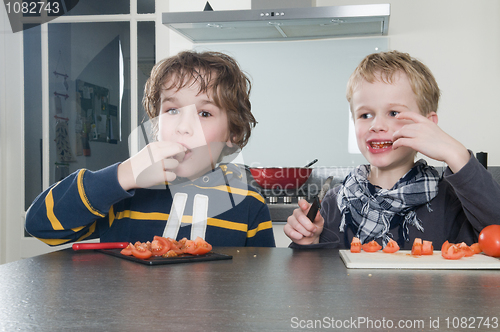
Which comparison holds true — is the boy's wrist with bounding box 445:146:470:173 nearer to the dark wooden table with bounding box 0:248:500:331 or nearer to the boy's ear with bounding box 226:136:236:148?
the dark wooden table with bounding box 0:248:500:331

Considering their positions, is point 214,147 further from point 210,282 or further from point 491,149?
point 491,149

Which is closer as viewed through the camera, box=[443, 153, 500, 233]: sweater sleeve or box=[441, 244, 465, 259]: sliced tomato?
box=[441, 244, 465, 259]: sliced tomato

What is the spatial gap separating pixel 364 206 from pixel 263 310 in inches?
28.0

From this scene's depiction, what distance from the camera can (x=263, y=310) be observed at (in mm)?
423

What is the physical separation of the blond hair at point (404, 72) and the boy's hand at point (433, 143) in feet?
0.77

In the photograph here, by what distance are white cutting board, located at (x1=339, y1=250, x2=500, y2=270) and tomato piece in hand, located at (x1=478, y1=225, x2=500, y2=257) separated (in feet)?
0.05

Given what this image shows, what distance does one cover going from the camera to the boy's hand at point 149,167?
0.89 m

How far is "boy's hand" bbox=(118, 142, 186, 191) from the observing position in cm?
89

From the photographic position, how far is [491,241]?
0.72 metres

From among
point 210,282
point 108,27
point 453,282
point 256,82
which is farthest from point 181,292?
point 108,27

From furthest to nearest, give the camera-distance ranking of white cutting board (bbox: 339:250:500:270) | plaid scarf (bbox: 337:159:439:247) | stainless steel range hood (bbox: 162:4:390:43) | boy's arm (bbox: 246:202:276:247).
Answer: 1. stainless steel range hood (bbox: 162:4:390:43)
2. boy's arm (bbox: 246:202:276:247)
3. plaid scarf (bbox: 337:159:439:247)
4. white cutting board (bbox: 339:250:500:270)

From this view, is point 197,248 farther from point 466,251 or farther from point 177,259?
A: point 466,251

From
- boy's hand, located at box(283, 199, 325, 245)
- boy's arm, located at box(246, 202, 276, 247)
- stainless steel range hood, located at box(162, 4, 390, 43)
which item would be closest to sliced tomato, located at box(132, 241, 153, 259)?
boy's hand, located at box(283, 199, 325, 245)

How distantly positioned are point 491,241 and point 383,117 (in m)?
0.43
